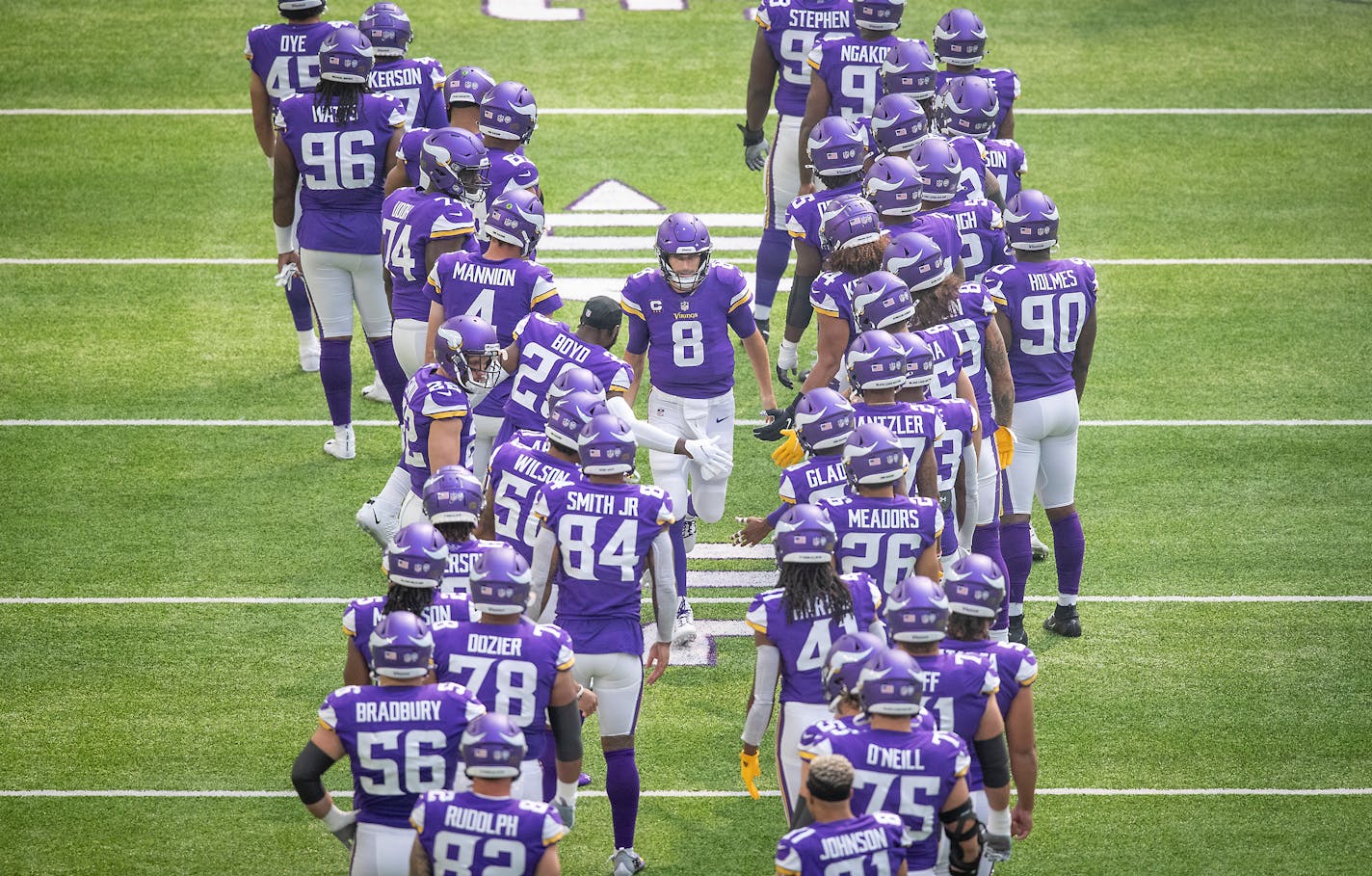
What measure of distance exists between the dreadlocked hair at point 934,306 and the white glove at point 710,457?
124cm

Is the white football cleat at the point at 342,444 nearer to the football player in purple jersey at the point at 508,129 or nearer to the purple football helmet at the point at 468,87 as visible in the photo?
the football player in purple jersey at the point at 508,129

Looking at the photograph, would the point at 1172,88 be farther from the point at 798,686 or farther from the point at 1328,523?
the point at 798,686

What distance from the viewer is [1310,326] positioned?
1292 cm

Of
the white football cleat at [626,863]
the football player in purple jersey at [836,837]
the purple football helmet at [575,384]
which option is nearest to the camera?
the football player in purple jersey at [836,837]

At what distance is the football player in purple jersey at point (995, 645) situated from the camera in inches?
257

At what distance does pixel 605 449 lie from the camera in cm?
722

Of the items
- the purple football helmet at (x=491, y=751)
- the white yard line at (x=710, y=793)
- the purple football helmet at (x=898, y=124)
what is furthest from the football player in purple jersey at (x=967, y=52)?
the purple football helmet at (x=491, y=751)

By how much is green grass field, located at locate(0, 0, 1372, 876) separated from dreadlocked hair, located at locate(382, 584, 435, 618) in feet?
4.91

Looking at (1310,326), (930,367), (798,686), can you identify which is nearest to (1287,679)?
(930,367)

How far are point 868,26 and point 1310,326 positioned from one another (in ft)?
13.8

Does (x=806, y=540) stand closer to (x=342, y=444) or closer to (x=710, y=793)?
(x=710, y=793)

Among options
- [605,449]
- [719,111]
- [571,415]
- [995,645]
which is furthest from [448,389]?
[719,111]

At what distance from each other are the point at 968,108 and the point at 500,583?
223 inches

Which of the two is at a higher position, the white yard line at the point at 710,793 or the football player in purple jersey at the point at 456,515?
the football player in purple jersey at the point at 456,515
